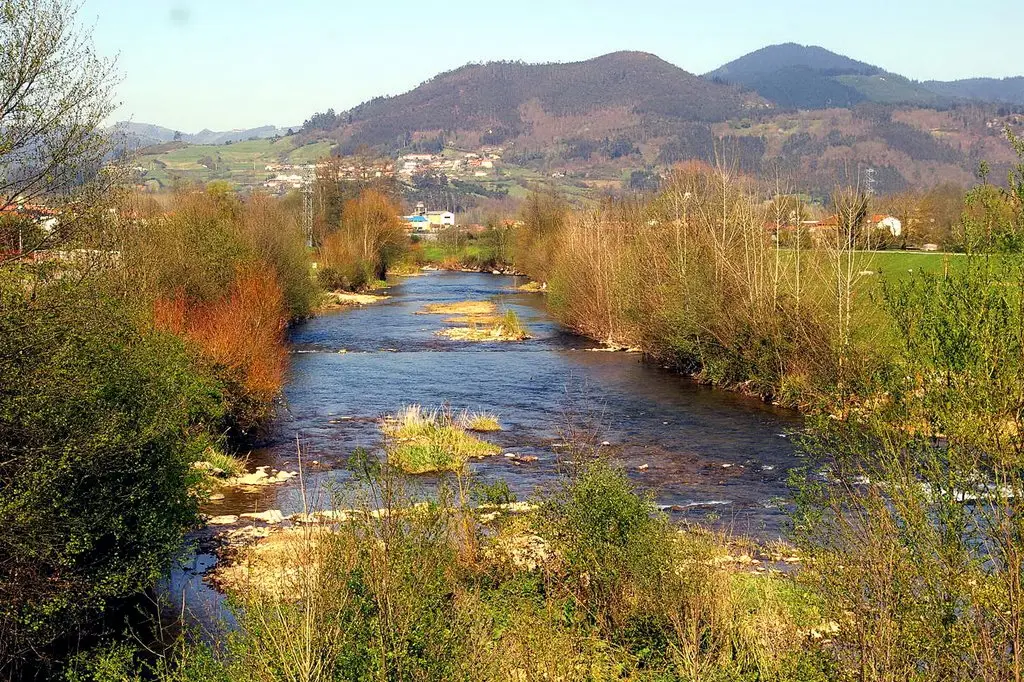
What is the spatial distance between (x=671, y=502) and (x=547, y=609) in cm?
905

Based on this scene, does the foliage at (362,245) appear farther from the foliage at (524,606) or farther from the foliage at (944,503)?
the foliage at (944,503)

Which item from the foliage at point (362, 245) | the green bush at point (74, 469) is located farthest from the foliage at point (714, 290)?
the foliage at point (362, 245)

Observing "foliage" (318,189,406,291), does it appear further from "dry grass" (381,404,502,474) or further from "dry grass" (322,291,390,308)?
"dry grass" (381,404,502,474)

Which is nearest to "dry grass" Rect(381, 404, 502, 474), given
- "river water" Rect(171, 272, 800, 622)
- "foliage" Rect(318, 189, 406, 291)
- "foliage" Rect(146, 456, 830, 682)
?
"river water" Rect(171, 272, 800, 622)

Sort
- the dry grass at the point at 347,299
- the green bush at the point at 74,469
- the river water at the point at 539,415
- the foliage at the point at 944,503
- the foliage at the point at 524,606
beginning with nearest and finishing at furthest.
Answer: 1. the foliage at the point at 524,606
2. the foliage at the point at 944,503
3. the green bush at the point at 74,469
4. the river water at the point at 539,415
5. the dry grass at the point at 347,299

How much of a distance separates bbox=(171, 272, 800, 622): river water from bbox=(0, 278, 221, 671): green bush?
2.41 meters

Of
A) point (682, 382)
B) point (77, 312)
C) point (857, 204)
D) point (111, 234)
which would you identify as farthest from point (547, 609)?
point (682, 382)

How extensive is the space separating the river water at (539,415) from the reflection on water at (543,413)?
0.05m

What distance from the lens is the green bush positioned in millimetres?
10938

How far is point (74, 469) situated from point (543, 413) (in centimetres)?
1963

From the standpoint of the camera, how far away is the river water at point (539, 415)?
69.2 feet

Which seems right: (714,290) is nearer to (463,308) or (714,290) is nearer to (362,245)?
(463,308)

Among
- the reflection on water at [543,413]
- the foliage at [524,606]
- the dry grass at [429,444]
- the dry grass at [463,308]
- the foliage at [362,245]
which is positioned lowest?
the reflection on water at [543,413]

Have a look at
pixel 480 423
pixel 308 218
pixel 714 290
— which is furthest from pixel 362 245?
pixel 480 423
